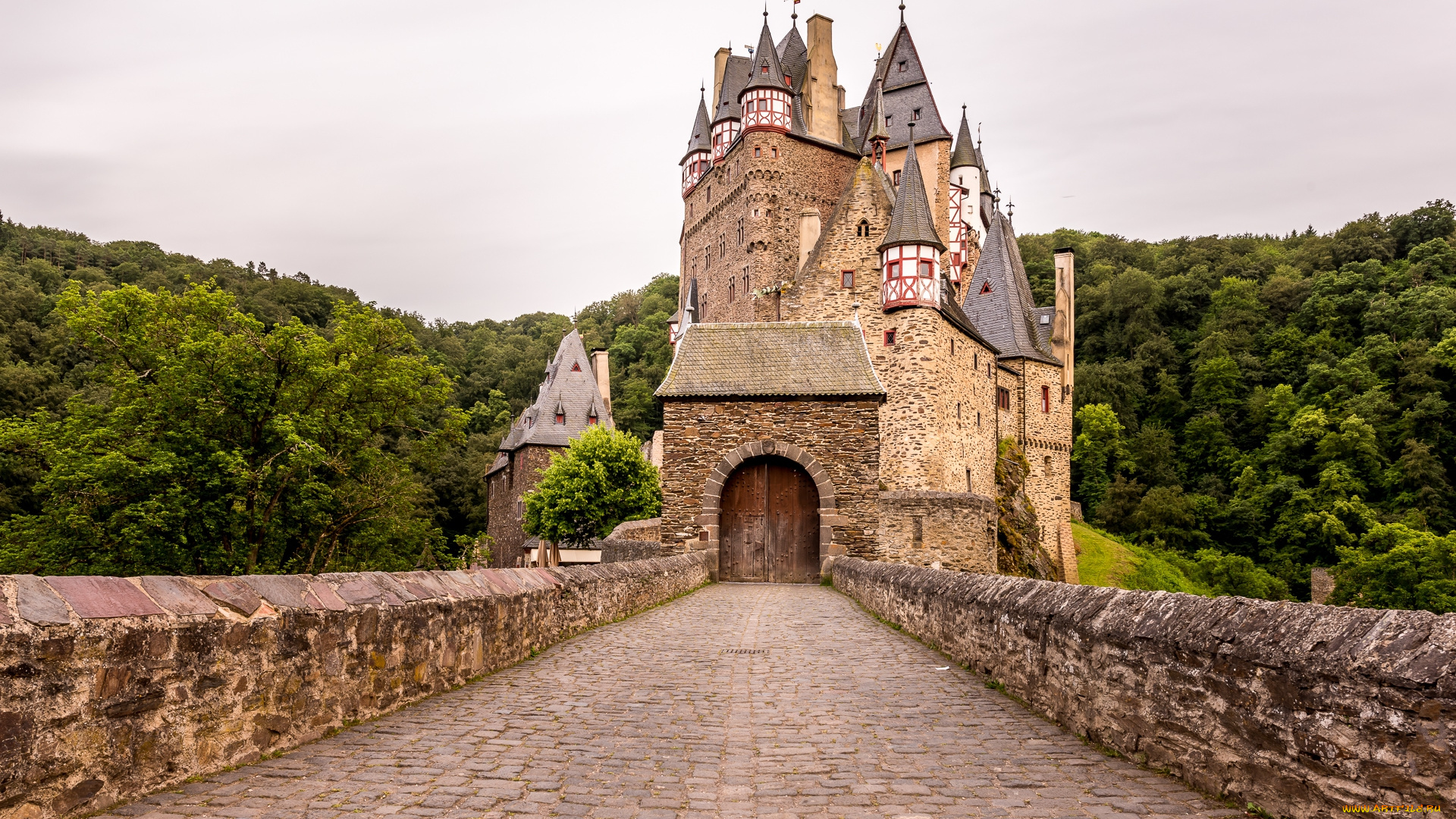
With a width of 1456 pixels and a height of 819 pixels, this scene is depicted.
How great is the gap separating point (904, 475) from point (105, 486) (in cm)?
2211

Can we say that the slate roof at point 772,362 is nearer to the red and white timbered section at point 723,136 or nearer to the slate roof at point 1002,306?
the slate roof at point 1002,306

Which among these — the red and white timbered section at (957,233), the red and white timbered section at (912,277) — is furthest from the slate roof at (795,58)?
the red and white timbered section at (912,277)

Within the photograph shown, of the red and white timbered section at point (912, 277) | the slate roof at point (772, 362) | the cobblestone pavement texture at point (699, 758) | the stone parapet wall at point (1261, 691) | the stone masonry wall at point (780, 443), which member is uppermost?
the red and white timbered section at point (912, 277)

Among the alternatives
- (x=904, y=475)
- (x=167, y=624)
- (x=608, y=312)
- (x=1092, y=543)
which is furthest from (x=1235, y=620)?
(x=608, y=312)

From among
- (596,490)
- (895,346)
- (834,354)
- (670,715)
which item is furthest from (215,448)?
(670,715)

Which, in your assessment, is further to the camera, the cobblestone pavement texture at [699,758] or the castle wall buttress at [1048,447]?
the castle wall buttress at [1048,447]

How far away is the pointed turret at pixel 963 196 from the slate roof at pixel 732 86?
11.8 m

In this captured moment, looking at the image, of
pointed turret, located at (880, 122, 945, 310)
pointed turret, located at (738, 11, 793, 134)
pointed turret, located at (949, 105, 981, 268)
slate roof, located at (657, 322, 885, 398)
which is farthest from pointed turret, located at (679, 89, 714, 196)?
slate roof, located at (657, 322, 885, 398)

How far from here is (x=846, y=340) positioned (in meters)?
24.1

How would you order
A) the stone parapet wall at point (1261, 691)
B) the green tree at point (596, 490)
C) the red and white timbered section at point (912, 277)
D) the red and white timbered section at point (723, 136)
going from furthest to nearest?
1. the red and white timbered section at point (723, 136)
2. the green tree at point (596, 490)
3. the red and white timbered section at point (912, 277)
4. the stone parapet wall at point (1261, 691)

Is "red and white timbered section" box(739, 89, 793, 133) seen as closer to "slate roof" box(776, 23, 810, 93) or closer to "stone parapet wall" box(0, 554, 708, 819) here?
"slate roof" box(776, 23, 810, 93)

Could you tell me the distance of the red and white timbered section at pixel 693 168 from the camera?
2270 inches

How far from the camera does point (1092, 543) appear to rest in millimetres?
49312

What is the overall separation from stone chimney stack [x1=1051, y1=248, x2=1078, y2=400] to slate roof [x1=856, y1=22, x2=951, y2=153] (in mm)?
8378
